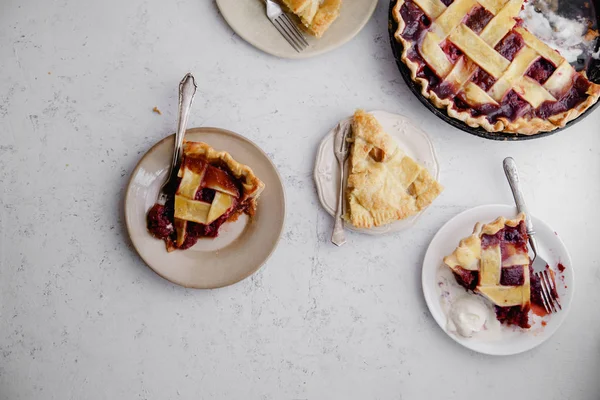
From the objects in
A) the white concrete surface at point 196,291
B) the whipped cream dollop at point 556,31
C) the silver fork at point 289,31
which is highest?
the whipped cream dollop at point 556,31

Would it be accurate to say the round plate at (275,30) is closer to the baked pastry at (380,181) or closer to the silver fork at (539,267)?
the baked pastry at (380,181)

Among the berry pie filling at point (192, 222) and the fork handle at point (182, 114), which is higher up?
the fork handle at point (182, 114)

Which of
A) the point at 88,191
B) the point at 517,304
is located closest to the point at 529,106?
the point at 517,304

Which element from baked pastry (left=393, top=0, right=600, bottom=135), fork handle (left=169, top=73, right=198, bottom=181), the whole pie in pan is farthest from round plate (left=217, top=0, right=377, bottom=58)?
the whole pie in pan

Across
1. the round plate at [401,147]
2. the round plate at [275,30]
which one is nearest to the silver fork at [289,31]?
the round plate at [275,30]

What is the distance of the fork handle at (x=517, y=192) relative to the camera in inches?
73.4

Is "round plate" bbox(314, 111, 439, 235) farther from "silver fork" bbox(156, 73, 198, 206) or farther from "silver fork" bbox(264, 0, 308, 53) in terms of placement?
"silver fork" bbox(156, 73, 198, 206)

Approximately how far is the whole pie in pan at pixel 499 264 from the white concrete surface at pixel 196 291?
0.57 ft

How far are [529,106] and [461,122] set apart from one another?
0.25m

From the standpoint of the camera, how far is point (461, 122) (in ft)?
5.86

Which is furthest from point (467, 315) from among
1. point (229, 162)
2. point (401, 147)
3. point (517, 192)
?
point (229, 162)

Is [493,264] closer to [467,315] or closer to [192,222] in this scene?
[467,315]

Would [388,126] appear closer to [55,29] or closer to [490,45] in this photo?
[490,45]

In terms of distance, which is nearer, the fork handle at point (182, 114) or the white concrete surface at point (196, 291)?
the fork handle at point (182, 114)
